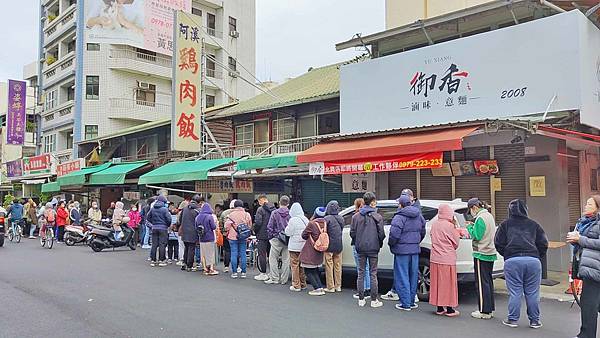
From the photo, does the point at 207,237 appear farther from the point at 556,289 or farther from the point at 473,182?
the point at 556,289

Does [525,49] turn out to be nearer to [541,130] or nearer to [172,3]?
[541,130]

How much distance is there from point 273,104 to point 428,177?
7.06 metres

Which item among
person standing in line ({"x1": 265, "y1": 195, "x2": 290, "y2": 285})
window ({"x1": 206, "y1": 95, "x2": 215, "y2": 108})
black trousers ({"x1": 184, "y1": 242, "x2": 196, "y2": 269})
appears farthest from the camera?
window ({"x1": 206, "y1": 95, "x2": 215, "y2": 108})

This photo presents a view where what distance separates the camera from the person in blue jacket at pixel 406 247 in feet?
26.9

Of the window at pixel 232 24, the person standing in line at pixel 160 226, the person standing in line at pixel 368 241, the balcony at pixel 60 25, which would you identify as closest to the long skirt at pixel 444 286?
the person standing in line at pixel 368 241

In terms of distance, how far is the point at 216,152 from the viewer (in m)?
20.7

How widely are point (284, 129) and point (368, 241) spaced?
36.7 ft

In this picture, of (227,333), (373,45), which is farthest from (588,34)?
(227,333)

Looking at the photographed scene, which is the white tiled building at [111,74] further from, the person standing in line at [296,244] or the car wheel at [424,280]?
the car wheel at [424,280]

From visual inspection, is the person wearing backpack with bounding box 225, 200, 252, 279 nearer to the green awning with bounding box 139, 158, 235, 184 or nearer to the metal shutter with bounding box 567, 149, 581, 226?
the green awning with bounding box 139, 158, 235, 184

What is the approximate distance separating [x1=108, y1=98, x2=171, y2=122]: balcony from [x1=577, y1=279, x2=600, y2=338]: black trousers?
32927mm

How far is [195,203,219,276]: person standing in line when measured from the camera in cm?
1198

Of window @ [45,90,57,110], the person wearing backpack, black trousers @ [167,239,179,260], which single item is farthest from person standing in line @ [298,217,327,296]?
window @ [45,90,57,110]

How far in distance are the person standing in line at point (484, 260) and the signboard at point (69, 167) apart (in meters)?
24.9
